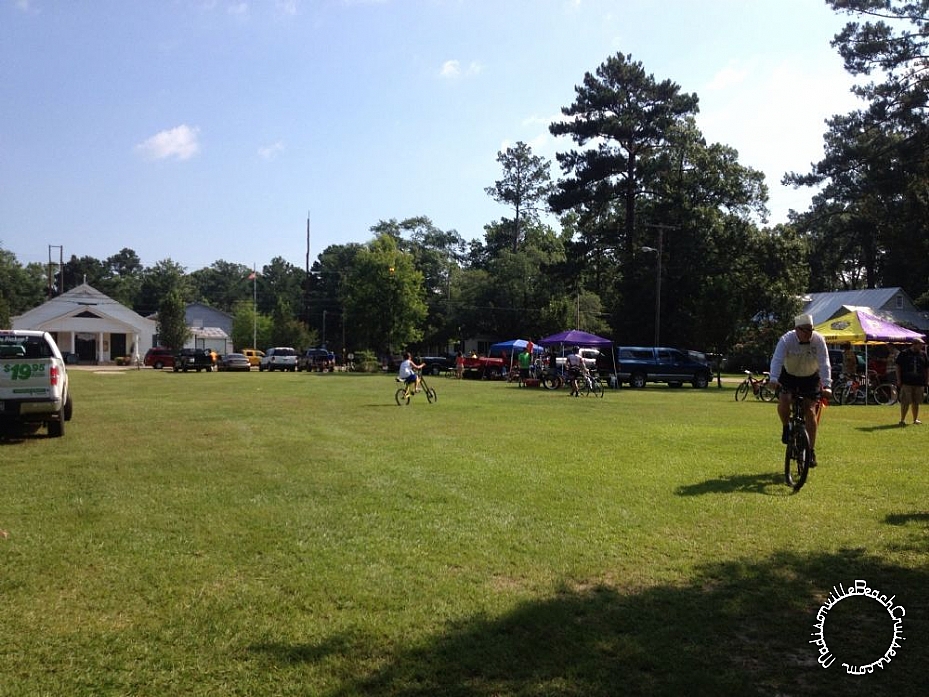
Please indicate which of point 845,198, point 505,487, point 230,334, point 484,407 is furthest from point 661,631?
point 230,334

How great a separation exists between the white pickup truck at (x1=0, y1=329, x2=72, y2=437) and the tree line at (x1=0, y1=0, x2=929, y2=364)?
2626 cm

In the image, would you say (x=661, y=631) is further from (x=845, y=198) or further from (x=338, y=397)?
(x=845, y=198)

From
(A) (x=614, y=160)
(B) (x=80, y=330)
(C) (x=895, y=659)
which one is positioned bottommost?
(C) (x=895, y=659)

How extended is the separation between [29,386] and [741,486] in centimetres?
1078

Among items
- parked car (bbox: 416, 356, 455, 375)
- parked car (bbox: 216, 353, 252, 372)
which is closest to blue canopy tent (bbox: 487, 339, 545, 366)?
parked car (bbox: 416, 356, 455, 375)

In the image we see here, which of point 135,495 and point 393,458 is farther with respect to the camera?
point 393,458

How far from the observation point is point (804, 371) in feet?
26.3

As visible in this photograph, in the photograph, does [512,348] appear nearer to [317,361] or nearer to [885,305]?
[317,361]

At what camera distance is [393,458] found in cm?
980

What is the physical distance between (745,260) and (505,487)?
41791 mm

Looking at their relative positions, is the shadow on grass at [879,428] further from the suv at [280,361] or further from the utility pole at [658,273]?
the suv at [280,361]

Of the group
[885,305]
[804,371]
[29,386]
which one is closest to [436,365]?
[885,305]
